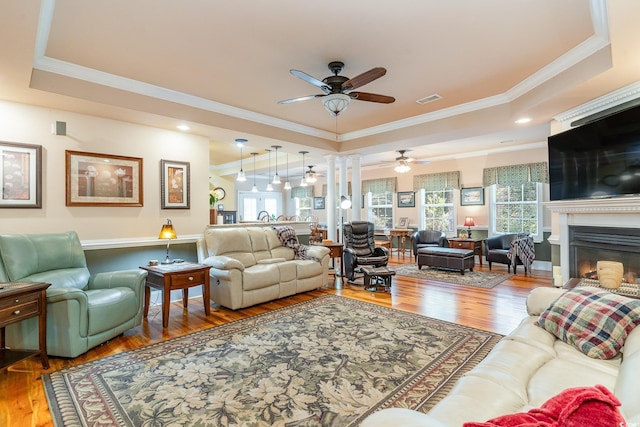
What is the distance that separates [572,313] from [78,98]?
4568 millimetres

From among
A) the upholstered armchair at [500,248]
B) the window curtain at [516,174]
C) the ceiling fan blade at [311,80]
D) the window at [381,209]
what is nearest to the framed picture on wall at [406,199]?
the window at [381,209]

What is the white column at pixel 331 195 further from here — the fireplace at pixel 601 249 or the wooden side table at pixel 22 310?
the wooden side table at pixel 22 310

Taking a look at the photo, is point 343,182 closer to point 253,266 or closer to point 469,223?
point 253,266

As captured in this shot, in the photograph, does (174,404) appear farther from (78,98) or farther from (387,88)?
(387,88)

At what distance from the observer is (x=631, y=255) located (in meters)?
3.31

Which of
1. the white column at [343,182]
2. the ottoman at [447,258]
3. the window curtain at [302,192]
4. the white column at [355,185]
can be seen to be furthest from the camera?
the window curtain at [302,192]

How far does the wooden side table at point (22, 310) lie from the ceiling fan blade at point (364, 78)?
3.03 metres

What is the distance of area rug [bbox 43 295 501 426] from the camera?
1.94 meters

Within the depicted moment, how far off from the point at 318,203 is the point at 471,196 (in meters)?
5.17

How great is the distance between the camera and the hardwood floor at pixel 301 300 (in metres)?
2.07

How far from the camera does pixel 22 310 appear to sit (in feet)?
7.66

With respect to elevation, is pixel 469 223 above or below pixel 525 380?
above

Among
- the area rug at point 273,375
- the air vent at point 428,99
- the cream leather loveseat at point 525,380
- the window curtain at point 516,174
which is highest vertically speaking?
the air vent at point 428,99

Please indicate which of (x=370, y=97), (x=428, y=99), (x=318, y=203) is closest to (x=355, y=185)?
(x=428, y=99)
